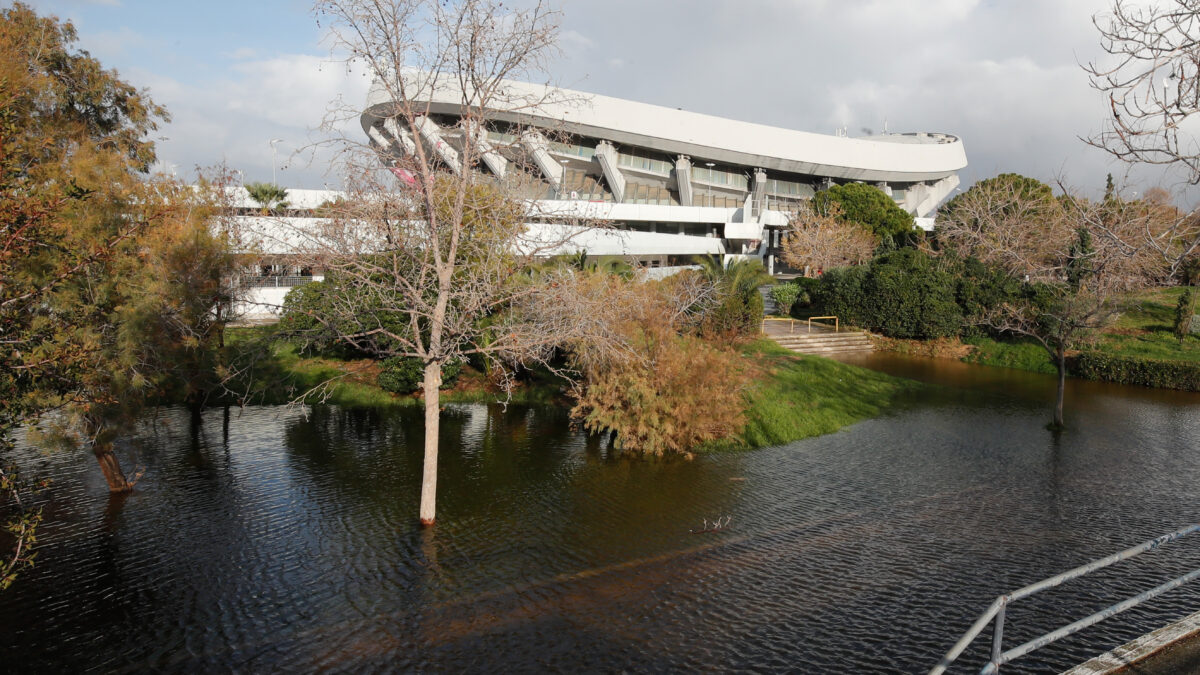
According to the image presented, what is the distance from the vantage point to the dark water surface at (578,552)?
7617 mm

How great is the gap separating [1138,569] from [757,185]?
52102 mm

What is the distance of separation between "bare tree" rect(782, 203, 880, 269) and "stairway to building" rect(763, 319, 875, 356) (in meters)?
7.33

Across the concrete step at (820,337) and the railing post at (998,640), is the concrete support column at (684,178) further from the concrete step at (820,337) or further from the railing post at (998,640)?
the railing post at (998,640)

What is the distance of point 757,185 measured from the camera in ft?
194

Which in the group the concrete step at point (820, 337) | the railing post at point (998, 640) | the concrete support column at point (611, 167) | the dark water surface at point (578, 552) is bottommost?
the dark water surface at point (578, 552)

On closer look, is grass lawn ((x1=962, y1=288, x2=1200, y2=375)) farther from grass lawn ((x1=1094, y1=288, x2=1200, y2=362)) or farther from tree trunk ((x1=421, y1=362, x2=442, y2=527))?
tree trunk ((x1=421, y1=362, x2=442, y2=527))

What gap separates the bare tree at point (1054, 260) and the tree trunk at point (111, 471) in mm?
13496

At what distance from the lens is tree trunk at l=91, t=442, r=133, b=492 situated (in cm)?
1191

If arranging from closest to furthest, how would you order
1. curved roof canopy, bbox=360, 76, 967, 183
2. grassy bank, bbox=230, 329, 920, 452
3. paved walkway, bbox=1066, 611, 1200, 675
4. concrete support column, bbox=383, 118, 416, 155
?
paved walkway, bbox=1066, 611, 1200, 675, concrete support column, bbox=383, 118, 416, 155, grassy bank, bbox=230, 329, 920, 452, curved roof canopy, bbox=360, 76, 967, 183

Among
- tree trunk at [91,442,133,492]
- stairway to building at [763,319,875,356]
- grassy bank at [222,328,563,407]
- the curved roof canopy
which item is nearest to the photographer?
tree trunk at [91,442,133,492]

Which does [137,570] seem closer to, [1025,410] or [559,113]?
[1025,410]

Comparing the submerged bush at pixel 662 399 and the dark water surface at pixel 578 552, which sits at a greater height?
the submerged bush at pixel 662 399

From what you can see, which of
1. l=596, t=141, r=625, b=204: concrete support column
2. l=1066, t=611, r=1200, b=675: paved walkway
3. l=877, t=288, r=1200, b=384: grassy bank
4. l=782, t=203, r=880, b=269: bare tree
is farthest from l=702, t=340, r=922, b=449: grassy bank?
l=596, t=141, r=625, b=204: concrete support column

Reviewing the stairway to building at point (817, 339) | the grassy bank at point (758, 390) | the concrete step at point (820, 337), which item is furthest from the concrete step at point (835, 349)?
the grassy bank at point (758, 390)
